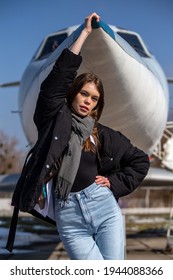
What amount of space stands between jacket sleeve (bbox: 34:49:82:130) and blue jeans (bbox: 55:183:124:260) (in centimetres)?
40

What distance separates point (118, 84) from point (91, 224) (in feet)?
6.70

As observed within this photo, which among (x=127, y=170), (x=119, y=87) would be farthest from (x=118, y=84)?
(x=127, y=170)

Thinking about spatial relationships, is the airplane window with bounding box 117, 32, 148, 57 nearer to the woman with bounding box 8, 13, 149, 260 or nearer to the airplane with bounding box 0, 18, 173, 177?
the airplane with bounding box 0, 18, 173, 177

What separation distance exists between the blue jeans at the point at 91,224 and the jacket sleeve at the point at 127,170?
0.37 feet

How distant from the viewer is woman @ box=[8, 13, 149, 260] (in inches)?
83.3

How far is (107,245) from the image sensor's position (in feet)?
7.08

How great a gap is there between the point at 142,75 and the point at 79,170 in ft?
8.13

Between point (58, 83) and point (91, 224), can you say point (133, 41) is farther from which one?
point (91, 224)

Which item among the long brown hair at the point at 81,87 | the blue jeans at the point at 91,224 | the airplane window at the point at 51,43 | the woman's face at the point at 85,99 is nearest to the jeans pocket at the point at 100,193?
the blue jeans at the point at 91,224

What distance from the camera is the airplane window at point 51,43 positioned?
6.62 meters

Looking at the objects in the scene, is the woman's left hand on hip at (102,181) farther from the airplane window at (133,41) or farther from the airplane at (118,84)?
the airplane window at (133,41)

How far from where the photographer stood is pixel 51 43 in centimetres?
683

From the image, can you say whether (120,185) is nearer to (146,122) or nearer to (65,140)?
(65,140)
